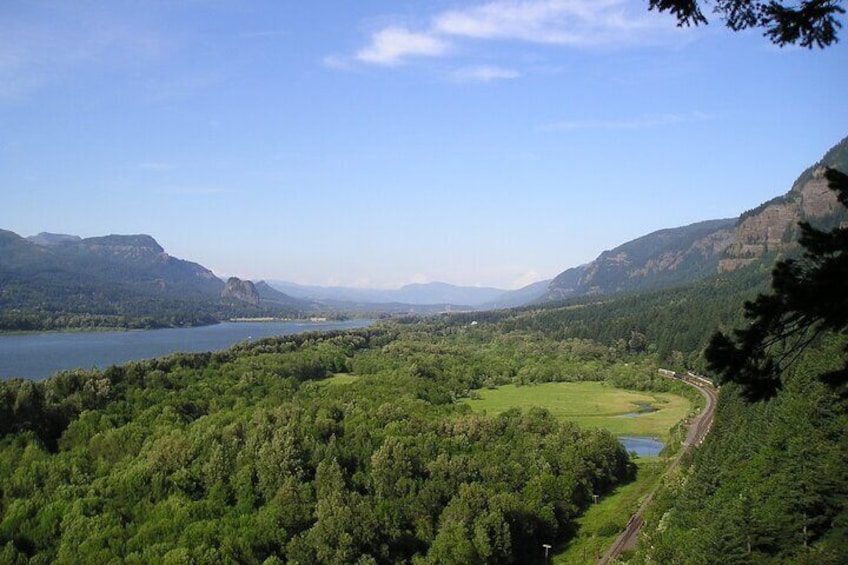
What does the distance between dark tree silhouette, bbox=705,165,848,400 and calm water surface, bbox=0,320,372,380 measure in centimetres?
8483

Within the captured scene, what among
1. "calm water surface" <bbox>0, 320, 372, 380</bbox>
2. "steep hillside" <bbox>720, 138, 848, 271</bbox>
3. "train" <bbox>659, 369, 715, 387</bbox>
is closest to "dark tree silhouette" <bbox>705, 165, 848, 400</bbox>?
"calm water surface" <bbox>0, 320, 372, 380</bbox>

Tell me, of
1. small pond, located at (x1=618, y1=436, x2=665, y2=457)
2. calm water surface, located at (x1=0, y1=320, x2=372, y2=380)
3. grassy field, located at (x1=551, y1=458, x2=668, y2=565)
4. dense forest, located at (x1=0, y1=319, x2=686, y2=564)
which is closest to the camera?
dense forest, located at (x1=0, y1=319, x2=686, y2=564)

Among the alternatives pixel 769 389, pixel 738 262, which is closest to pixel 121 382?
pixel 769 389

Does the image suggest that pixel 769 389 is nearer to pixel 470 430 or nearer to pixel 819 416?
pixel 819 416

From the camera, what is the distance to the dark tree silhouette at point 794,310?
736 cm

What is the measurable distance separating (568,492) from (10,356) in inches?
3797

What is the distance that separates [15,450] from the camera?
1563 inches

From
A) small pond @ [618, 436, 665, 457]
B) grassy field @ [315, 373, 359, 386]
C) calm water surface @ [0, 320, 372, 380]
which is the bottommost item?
small pond @ [618, 436, 665, 457]

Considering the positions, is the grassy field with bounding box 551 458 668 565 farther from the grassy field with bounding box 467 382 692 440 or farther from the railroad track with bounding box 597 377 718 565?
the grassy field with bounding box 467 382 692 440

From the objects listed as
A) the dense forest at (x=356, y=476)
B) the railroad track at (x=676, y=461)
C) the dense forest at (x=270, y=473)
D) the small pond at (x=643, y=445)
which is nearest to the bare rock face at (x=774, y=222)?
the railroad track at (x=676, y=461)

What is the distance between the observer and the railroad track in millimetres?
35188

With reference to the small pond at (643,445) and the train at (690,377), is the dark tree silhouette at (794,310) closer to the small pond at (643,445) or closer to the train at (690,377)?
the small pond at (643,445)

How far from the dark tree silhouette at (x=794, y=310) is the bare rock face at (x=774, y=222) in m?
164

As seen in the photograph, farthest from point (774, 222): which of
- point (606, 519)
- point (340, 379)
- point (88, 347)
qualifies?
point (88, 347)
